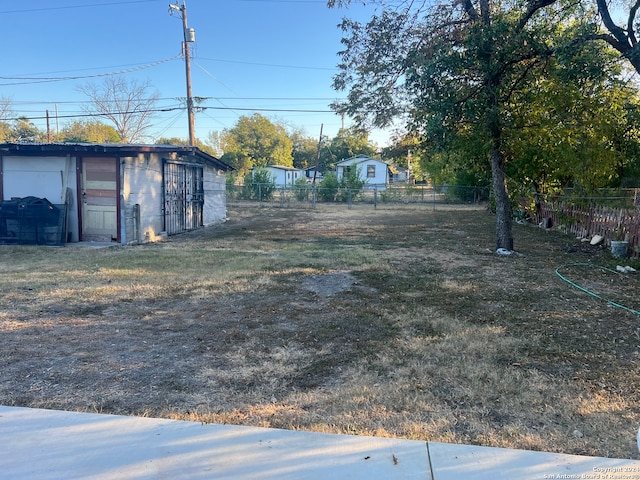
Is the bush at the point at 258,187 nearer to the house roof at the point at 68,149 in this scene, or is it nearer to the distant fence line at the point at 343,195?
the distant fence line at the point at 343,195

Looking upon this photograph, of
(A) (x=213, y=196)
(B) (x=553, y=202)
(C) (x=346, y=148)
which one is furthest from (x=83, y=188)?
(C) (x=346, y=148)

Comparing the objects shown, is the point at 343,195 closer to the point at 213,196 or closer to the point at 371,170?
the point at 213,196

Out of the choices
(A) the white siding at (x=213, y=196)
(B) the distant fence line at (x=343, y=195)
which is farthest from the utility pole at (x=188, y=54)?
(B) the distant fence line at (x=343, y=195)

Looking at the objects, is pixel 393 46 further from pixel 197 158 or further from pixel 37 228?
pixel 37 228

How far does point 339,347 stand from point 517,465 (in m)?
2.05

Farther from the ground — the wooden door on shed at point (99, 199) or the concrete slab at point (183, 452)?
the wooden door on shed at point (99, 199)

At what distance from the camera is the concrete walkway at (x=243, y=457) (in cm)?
Answer: 223

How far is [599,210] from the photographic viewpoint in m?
11.4

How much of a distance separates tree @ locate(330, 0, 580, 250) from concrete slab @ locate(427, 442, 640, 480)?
671 centimetres

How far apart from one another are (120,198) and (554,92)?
10.4 m

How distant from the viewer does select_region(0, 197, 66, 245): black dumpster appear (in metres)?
10.5

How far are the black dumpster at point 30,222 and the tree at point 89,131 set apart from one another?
38.9m

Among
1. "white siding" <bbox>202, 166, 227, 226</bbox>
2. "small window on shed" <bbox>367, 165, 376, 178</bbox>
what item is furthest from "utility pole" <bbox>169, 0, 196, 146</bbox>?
"small window on shed" <bbox>367, 165, 376, 178</bbox>

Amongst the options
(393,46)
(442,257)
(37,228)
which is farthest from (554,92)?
(37,228)
